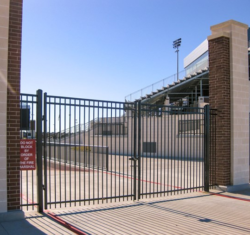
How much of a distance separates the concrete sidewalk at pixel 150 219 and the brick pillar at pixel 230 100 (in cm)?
162

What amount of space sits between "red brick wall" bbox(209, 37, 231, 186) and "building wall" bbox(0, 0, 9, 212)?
21.2 ft

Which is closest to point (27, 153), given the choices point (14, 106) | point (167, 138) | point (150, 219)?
point (14, 106)

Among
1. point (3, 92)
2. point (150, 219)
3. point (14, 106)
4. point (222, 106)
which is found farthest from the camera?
point (222, 106)

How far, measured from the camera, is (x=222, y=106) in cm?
962

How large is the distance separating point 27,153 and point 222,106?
6.18m

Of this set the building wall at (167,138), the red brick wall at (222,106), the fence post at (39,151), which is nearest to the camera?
the fence post at (39,151)

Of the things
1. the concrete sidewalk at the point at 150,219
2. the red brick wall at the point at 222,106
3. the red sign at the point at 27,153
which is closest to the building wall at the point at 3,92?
the red sign at the point at 27,153

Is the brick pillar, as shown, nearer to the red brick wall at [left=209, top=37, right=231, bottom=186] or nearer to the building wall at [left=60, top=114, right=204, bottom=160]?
the red brick wall at [left=209, top=37, right=231, bottom=186]

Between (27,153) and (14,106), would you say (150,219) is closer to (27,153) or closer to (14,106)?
(27,153)

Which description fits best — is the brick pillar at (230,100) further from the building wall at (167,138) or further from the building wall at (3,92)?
the building wall at (3,92)

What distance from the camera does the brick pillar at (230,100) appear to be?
956cm

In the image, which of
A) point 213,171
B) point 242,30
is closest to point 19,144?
point 213,171

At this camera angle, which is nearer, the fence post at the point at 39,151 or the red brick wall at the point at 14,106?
the red brick wall at the point at 14,106

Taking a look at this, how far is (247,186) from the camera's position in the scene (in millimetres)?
9930
